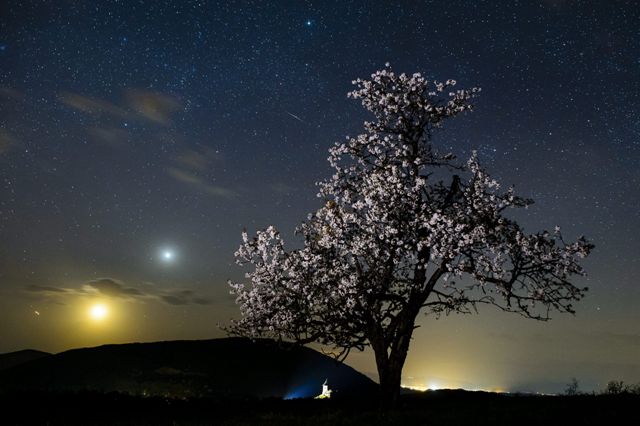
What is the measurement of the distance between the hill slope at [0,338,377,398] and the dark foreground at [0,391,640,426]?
126 feet

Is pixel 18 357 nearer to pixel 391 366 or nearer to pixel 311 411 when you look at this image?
pixel 311 411

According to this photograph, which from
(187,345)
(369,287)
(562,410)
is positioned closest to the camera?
(562,410)

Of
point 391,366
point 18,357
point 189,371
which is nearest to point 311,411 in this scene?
point 391,366

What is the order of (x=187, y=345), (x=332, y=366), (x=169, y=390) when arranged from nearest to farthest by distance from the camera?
(x=169, y=390)
(x=332, y=366)
(x=187, y=345)

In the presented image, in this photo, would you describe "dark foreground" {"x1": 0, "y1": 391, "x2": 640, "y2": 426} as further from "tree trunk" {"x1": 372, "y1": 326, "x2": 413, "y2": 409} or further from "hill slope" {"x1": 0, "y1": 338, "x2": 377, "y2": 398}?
"hill slope" {"x1": 0, "y1": 338, "x2": 377, "y2": 398}

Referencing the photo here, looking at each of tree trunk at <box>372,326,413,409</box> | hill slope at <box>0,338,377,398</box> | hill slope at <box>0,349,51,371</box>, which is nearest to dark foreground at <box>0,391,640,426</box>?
tree trunk at <box>372,326,413,409</box>

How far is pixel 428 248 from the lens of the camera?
27094 millimetres

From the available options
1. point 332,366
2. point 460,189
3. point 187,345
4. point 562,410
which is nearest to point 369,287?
point 460,189

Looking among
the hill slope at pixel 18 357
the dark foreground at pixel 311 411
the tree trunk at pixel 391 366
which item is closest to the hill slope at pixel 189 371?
the dark foreground at pixel 311 411

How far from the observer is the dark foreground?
19.6 meters

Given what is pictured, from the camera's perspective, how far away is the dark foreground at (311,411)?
19.6 metres

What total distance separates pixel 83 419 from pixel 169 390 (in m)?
45.0

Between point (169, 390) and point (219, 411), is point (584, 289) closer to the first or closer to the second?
point (219, 411)

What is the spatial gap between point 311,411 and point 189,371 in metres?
57.9
